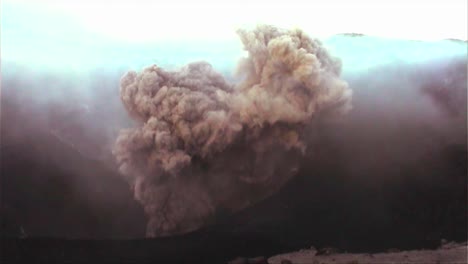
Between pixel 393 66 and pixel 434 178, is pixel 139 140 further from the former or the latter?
pixel 434 178

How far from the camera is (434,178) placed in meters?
3.57

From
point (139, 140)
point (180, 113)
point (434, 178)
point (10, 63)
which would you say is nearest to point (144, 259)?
point (139, 140)

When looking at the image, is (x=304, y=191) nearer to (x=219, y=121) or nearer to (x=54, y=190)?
(x=219, y=121)

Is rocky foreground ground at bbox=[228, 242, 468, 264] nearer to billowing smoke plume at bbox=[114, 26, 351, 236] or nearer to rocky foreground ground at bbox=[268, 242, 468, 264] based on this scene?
rocky foreground ground at bbox=[268, 242, 468, 264]

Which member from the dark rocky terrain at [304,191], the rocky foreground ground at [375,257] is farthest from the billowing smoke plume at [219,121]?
the rocky foreground ground at [375,257]

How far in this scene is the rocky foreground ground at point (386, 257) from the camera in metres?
3.44

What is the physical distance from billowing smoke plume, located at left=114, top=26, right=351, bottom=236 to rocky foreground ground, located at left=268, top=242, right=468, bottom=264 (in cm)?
63

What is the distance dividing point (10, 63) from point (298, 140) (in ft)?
6.16

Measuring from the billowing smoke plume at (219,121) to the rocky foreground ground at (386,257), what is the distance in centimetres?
63

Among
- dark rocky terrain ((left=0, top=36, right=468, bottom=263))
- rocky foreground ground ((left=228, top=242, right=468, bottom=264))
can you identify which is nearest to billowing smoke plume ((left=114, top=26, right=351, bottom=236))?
dark rocky terrain ((left=0, top=36, right=468, bottom=263))

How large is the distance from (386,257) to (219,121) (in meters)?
1.59

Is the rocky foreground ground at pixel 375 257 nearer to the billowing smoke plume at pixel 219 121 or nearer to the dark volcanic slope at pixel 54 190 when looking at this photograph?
the billowing smoke plume at pixel 219 121

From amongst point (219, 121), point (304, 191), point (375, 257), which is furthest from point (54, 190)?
point (375, 257)

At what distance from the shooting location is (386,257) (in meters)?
3.56
